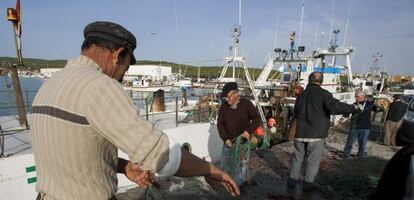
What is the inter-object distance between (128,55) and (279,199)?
4551mm

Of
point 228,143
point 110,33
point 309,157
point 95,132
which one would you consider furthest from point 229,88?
point 95,132

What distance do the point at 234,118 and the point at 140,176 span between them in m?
3.55

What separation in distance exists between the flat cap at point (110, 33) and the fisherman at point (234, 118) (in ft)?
12.2

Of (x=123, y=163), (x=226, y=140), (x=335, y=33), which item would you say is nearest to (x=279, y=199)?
(x=226, y=140)

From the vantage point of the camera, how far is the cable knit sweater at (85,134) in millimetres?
1204

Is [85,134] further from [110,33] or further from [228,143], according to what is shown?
[228,143]

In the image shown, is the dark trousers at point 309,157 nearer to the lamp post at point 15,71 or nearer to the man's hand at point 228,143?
the man's hand at point 228,143

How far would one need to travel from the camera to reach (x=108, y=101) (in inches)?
47.4

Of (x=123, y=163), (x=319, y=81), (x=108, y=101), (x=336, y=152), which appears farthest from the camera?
(x=336, y=152)

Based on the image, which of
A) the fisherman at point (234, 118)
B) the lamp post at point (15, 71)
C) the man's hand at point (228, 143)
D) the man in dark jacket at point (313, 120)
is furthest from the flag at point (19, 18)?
the man in dark jacket at point (313, 120)

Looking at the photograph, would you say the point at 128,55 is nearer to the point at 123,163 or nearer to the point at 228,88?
the point at 123,163

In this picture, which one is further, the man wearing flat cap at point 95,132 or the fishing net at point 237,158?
the fishing net at point 237,158

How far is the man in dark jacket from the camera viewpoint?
15.7 ft

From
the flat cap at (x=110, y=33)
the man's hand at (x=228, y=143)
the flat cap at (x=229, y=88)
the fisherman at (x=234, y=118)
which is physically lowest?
the man's hand at (x=228, y=143)
